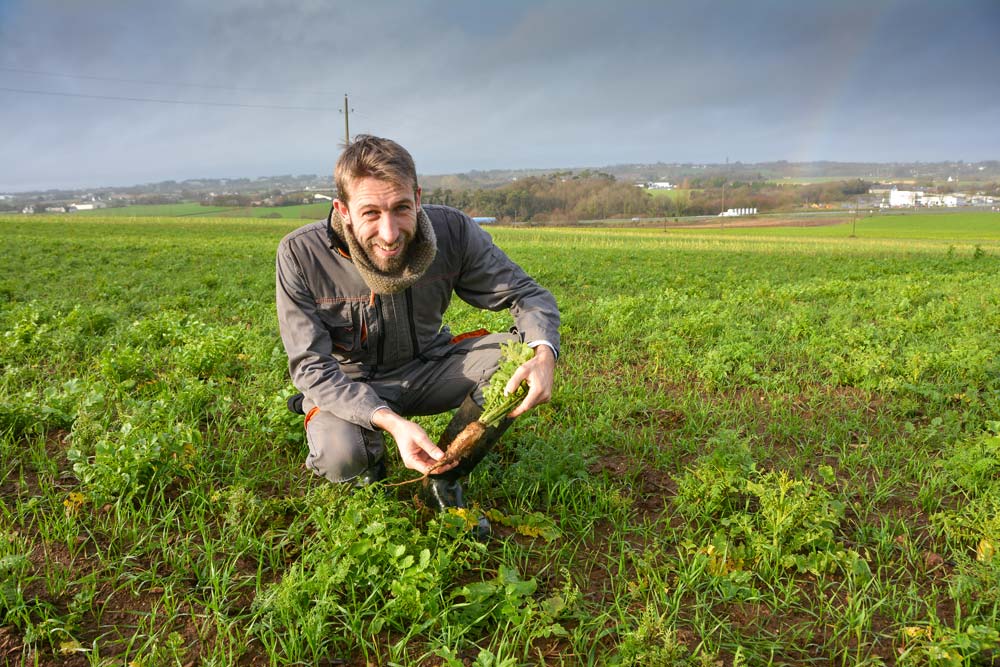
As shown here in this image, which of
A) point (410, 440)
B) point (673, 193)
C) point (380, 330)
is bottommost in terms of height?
point (410, 440)

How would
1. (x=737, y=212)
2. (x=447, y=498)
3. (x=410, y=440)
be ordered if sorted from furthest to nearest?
1. (x=737, y=212)
2. (x=447, y=498)
3. (x=410, y=440)

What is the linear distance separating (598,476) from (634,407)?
121 centimetres

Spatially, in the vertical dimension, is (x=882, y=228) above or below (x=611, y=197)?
below

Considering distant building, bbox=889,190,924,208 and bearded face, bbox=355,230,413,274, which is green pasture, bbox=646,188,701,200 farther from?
bearded face, bbox=355,230,413,274

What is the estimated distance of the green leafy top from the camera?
274 centimetres

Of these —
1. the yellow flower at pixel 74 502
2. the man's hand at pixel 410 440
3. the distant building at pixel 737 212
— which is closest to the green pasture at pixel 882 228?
the distant building at pixel 737 212

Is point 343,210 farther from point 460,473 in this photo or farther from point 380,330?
point 460,473

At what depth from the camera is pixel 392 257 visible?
9.77 feet

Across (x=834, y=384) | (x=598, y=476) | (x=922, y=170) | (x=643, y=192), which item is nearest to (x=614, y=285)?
(x=834, y=384)

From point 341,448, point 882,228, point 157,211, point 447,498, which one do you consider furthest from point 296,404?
point 882,228

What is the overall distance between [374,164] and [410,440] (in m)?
1.17

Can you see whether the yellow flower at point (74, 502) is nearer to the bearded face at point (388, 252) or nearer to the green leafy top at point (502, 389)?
the bearded face at point (388, 252)

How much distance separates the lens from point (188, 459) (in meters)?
3.42

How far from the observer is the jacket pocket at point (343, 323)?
3223 mm
